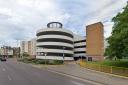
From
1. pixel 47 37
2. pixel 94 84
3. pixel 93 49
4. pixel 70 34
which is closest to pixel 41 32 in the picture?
pixel 47 37

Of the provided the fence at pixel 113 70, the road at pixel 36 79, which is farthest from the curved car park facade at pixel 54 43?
the road at pixel 36 79

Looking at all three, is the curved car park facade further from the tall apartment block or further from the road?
the road

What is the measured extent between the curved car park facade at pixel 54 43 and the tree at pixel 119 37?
8173 centimetres

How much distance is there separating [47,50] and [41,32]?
1002 centimetres

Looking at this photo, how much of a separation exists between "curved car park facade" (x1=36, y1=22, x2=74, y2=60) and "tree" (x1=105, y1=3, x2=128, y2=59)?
81.7 meters

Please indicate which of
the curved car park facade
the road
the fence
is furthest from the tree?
the curved car park facade

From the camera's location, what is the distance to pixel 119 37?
34.9m

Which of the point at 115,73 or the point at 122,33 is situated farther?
the point at 115,73

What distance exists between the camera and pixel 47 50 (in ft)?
400

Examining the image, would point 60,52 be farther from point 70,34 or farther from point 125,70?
point 125,70

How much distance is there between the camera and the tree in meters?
33.8

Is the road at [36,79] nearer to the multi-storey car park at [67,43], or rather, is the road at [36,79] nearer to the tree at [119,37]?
the tree at [119,37]

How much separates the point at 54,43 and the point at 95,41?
64.0 ft

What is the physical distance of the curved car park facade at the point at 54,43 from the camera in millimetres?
122625
